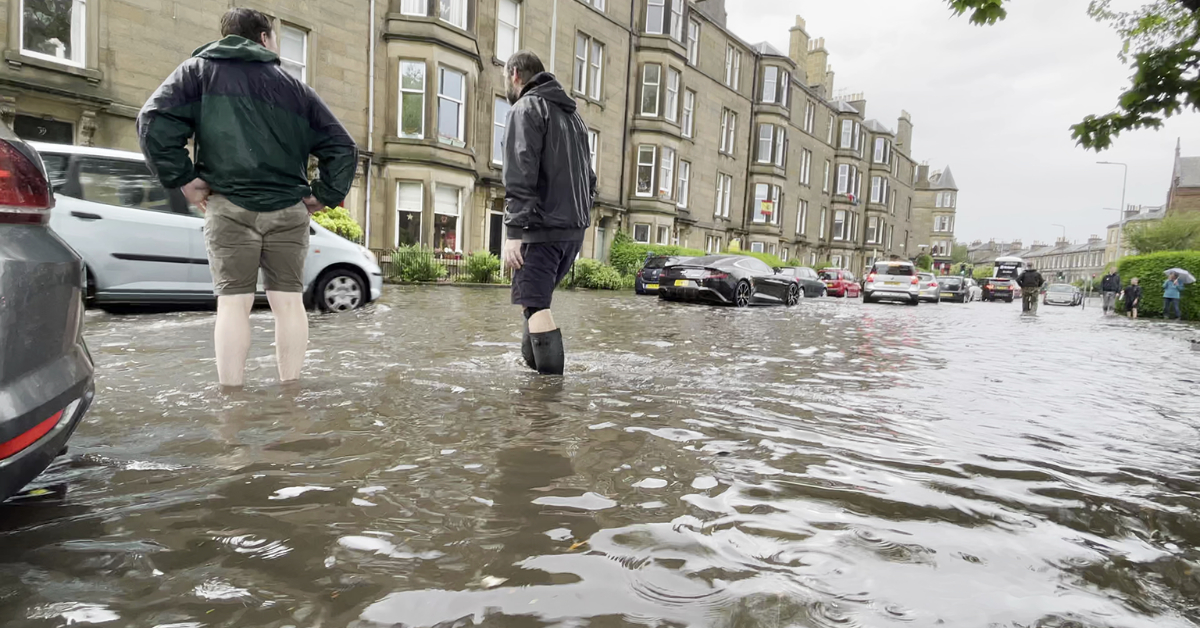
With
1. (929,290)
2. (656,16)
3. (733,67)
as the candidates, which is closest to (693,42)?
(656,16)

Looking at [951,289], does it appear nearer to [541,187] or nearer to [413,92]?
[413,92]

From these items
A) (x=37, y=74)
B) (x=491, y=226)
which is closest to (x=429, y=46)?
(x=491, y=226)

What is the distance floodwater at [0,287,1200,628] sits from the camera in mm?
1633

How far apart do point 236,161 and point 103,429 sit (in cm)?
141

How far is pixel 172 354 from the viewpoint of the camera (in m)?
5.00

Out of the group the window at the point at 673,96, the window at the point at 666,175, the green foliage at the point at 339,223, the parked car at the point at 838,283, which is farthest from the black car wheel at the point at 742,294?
the parked car at the point at 838,283

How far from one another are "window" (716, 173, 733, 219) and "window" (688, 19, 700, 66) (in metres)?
6.14

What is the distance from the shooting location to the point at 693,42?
31734 mm

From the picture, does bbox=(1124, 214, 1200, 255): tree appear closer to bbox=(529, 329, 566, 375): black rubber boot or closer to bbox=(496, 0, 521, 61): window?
bbox=(496, 0, 521, 61): window

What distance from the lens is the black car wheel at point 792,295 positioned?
17670 mm

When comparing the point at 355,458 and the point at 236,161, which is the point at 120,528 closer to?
the point at 355,458

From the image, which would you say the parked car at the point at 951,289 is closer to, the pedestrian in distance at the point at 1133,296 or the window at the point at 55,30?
the pedestrian in distance at the point at 1133,296

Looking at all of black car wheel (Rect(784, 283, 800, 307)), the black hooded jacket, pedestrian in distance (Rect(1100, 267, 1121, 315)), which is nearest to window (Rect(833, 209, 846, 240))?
pedestrian in distance (Rect(1100, 267, 1121, 315))

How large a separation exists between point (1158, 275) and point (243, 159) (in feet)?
90.6
